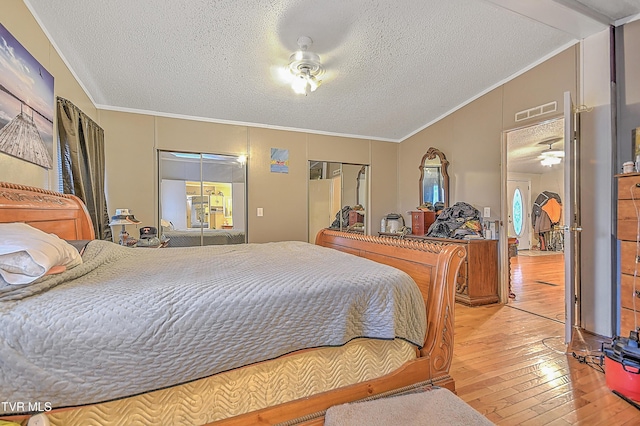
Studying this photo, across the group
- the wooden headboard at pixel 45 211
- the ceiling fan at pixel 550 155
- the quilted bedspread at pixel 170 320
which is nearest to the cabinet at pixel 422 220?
the ceiling fan at pixel 550 155

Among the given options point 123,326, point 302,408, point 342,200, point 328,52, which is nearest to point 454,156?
point 342,200

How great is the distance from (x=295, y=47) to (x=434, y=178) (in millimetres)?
2914

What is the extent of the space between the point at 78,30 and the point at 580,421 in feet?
13.9

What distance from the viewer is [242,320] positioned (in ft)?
3.54

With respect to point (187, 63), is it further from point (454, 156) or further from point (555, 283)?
point (555, 283)

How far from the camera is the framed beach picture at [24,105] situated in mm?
1596

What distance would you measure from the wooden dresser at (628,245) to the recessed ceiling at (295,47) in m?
1.46

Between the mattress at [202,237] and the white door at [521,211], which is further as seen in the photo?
the white door at [521,211]

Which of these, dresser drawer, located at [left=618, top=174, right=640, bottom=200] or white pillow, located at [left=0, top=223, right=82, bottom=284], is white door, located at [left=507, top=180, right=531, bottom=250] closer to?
dresser drawer, located at [left=618, top=174, right=640, bottom=200]

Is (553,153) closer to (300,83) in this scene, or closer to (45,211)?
(300,83)

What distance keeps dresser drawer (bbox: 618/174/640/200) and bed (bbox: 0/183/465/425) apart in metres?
1.56

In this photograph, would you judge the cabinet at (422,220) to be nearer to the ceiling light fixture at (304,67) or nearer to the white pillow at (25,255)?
the ceiling light fixture at (304,67)

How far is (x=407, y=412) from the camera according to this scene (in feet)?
4.37

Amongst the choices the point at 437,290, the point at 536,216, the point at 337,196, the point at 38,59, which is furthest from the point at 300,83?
the point at 536,216
